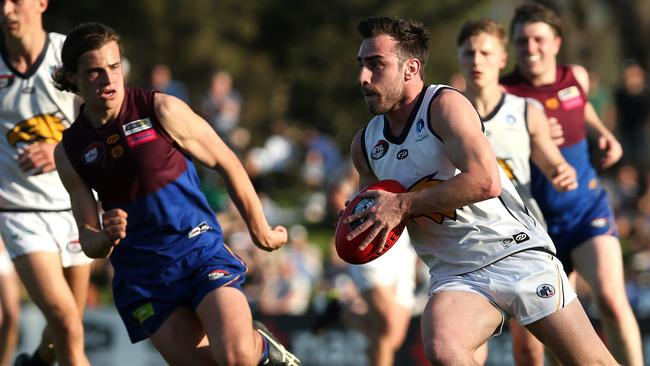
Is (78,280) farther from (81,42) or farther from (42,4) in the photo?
(81,42)

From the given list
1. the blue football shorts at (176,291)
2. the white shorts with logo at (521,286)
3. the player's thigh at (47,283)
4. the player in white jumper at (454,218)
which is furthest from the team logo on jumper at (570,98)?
the player's thigh at (47,283)

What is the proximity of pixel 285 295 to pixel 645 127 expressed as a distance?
7575mm

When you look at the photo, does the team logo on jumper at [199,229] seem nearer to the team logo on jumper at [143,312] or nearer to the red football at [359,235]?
the team logo on jumper at [143,312]

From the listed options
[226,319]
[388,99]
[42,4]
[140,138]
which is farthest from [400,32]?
[42,4]

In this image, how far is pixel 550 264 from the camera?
5.86 m

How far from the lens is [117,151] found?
6.31m

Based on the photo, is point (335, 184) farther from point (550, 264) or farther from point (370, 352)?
point (550, 264)

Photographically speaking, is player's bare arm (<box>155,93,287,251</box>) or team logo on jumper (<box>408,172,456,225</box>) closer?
team logo on jumper (<box>408,172,456,225</box>)

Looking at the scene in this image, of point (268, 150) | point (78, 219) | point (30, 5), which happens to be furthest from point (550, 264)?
point (268, 150)

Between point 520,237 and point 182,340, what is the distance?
1992 millimetres

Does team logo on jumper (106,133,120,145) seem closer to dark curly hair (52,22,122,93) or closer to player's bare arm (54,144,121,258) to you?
player's bare arm (54,144,121,258)

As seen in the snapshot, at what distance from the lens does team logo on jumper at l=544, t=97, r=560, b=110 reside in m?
8.13

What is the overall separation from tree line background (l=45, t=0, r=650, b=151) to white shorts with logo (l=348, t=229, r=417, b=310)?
14.0m

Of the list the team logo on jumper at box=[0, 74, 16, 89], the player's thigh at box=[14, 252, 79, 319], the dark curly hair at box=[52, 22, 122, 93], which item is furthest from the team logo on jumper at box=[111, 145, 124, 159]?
the team logo on jumper at box=[0, 74, 16, 89]
